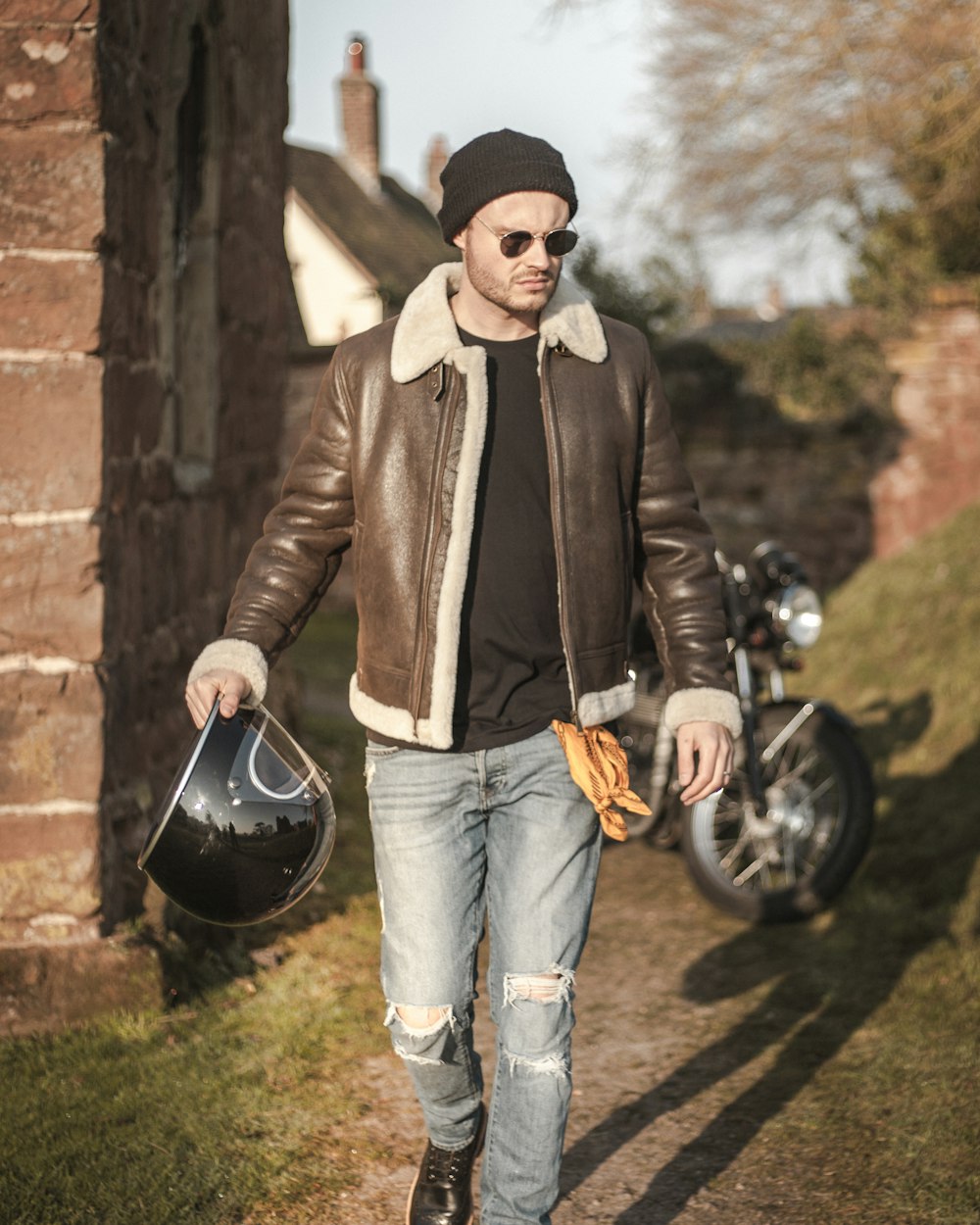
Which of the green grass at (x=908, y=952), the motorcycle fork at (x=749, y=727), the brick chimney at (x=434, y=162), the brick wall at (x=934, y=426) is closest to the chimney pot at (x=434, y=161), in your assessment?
the brick chimney at (x=434, y=162)

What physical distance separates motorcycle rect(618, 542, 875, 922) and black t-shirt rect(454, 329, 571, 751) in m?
2.40

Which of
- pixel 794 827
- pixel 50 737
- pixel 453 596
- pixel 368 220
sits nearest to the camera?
pixel 453 596

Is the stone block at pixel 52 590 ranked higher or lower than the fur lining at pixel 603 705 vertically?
higher

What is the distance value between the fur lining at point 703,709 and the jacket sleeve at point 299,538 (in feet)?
2.44

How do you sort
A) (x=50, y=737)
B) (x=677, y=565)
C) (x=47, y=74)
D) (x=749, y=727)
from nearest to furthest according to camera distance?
(x=677, y=565), (x=47, y=74), (x=50, y=737), (x=749, y=727)

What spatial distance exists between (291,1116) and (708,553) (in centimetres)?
182

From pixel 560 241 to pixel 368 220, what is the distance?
25.9m

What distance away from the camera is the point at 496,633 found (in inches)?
108

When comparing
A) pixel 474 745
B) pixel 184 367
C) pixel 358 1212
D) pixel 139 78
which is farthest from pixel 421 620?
pixel 184 367

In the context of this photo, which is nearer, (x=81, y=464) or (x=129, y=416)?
(x=81, y=464)

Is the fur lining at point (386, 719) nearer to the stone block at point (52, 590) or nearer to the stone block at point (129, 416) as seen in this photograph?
the stone block at point (52, 590)

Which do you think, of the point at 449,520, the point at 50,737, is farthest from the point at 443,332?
the point at 50,737

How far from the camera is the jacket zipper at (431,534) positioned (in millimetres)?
2707

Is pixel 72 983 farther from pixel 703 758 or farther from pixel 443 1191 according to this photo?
pixel 703 758
